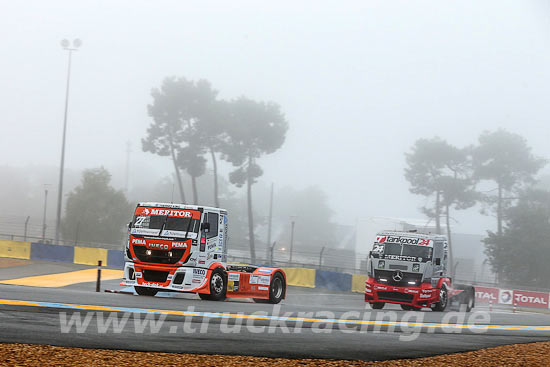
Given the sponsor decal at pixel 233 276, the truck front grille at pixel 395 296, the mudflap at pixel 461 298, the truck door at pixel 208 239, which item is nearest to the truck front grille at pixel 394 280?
the truck front grille at pixel 395 296

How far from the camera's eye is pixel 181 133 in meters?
73.9

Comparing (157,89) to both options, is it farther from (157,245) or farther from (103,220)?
(157,245)

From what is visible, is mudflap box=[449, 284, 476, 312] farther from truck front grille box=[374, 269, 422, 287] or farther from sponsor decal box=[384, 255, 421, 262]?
sponsor decal box=[384, 255, 421, 262]

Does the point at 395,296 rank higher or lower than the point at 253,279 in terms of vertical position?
lower

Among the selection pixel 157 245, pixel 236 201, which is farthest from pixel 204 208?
pixel 236 201

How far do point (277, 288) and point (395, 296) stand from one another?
478cm

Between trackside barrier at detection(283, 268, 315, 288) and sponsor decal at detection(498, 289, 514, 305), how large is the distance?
40.7 ft

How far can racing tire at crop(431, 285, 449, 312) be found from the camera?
23.0 metres

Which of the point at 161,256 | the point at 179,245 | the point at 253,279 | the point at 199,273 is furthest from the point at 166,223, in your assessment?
the point at 253,279

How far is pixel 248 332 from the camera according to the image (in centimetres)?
1077

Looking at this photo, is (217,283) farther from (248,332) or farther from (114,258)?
(114,258)

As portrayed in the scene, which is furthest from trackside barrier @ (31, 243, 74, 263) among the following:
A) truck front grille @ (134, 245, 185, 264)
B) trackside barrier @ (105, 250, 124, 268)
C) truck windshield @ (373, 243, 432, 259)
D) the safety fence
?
truck front grille @ (134, 245, 185, 264)

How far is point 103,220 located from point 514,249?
129 ft

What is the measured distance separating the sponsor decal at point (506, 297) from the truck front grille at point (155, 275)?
30130 mm
